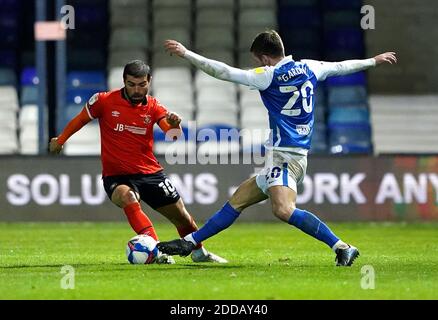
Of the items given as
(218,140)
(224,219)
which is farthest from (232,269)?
(218,140)

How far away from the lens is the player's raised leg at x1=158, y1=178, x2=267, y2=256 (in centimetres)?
1068

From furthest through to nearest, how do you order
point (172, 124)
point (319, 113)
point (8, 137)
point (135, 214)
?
point (319, 113) < point (8, 137) < point (135, 214) < point (172, 124)

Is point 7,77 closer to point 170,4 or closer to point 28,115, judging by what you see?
point 28,115

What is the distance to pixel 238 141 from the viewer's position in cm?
2155

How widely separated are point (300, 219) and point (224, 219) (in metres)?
0.77

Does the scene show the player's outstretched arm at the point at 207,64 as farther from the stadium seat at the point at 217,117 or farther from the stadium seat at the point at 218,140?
the stadium seat at the point at 217,117

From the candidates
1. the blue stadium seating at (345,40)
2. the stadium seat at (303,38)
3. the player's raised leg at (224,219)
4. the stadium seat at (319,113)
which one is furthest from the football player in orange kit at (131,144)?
the blue stadium seating at (345,40)

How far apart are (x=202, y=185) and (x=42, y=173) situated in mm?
2482

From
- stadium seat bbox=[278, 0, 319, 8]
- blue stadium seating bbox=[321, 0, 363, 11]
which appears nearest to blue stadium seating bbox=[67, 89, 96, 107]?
stadium seat bbox=[278, 0, 319, 8]

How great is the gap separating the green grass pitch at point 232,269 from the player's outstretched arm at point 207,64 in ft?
5.36

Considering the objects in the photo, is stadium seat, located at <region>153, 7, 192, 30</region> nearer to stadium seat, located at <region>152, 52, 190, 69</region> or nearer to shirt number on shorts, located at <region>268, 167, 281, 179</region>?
stadium seat, located at <region>152, 52, 190, 69</region>

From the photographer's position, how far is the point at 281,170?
1049 centimetres

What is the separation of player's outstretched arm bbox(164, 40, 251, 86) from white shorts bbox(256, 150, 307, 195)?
0.78 meters
